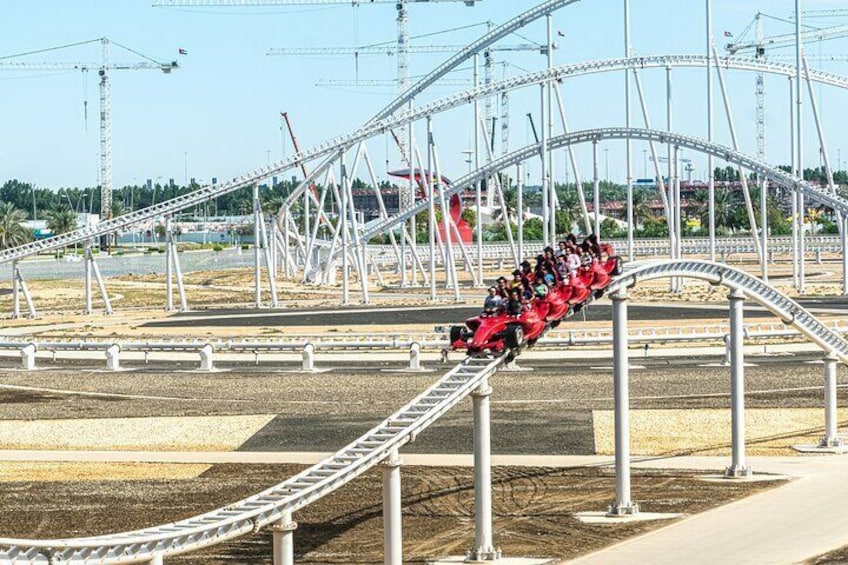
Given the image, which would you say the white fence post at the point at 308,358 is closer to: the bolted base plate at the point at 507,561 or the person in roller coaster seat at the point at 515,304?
the person in roller coaster seat at the point at 515,304

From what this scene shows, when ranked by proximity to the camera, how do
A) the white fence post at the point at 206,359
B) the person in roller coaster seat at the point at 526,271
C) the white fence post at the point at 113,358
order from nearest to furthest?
the person in roller coaster seat at the point at 526,271
the white fence post at the point at 206,359
the white fence post at the point at 113,358

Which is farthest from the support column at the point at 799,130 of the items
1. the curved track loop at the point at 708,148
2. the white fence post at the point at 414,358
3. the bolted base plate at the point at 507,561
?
the bolted base plate at the point at 507,561

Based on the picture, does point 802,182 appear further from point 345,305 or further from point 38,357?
point 38,357

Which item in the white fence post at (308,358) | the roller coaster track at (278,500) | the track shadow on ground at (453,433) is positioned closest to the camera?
the roller coaster track at (278,500)

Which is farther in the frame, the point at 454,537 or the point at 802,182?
the point at 802,182

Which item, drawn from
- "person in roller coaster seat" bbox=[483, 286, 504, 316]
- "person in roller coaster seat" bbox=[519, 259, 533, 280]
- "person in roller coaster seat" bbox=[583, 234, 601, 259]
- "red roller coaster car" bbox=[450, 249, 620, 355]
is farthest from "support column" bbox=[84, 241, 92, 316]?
"person in roller coaster seat" bbox=[483, 286, 504, 316]

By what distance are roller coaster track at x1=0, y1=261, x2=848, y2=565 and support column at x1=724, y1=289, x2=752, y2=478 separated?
2.54m

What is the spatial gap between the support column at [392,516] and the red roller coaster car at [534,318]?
4259 millimetres

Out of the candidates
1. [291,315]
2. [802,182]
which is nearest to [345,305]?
[291,315]

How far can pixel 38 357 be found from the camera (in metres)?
59.0

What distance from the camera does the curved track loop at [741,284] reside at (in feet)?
103

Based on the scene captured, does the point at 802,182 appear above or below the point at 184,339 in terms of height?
above

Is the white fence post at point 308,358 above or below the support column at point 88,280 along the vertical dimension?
below

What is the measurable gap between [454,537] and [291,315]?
51.5 metres
